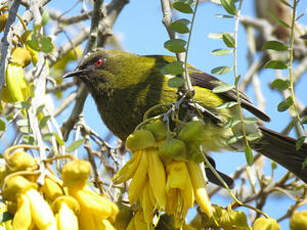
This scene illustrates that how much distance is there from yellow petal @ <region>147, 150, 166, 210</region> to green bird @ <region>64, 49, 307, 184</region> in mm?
1622

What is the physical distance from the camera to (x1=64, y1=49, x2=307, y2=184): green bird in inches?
168

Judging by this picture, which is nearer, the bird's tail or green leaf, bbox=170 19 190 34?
green leaf, bbox=170 19 190 34

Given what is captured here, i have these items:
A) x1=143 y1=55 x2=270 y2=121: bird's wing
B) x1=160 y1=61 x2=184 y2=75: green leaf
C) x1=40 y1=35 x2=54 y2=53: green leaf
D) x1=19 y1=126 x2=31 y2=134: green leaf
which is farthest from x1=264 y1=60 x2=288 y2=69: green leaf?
x1=143 y1=55 x2=270 y2=121: bird's wing

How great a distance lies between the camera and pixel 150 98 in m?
4.27

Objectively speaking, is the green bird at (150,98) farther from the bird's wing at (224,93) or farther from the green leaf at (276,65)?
the green leaf at (276,65)

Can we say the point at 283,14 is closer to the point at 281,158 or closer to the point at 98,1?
the point at 281,158

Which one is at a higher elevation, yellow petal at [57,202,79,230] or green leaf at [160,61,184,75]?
green leaf at [160,61,184,75]

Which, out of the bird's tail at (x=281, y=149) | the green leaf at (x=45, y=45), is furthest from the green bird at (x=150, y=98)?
the green leaf at (x=45, y=45)

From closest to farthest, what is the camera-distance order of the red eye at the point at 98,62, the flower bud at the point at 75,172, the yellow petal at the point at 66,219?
the yellow petal at the point at 66,219, the flower bud at the point at 75,172, the red eye at the point at 98,62

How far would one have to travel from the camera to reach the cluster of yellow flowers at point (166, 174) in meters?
2.19

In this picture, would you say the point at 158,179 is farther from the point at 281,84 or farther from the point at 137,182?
the point at 281,84

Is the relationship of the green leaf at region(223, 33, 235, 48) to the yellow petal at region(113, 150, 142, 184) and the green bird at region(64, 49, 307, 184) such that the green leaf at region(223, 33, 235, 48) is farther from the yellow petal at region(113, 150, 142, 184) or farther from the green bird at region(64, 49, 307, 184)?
the green bird at region(64, 49, 307, 184)

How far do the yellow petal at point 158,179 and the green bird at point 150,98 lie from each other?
1.62 meters

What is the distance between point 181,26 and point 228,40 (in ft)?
0.98
